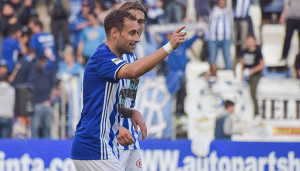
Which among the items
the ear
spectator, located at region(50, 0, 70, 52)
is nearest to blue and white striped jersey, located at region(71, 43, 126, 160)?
the ear

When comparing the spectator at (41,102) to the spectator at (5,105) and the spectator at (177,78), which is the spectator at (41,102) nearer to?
the spectator at (5,105)

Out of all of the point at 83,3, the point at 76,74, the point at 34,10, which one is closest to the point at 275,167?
the point at 76,74

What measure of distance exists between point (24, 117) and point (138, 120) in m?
6.95

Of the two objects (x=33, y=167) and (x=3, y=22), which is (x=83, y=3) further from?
(x=33, y=167)

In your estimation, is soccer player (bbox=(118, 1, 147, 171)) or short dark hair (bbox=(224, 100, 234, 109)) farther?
short dark hair (bbox=(224, 100, 234, 109))

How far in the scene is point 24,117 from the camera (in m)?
11.3

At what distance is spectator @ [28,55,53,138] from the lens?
11242mm

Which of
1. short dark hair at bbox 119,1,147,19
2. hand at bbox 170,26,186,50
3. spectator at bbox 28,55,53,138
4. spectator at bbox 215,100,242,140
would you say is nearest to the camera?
hand at bbox 170,26,186,50

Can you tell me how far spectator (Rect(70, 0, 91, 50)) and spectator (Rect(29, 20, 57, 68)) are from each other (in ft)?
1.39

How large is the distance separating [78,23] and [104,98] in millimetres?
7702

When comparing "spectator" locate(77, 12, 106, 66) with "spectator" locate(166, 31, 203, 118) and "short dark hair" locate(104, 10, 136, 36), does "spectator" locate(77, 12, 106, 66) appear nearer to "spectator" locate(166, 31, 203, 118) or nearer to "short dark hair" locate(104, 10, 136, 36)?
"spectator" locate(166, 31, 203, 118)

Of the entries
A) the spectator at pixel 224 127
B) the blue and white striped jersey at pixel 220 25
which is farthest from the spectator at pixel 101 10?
the spectator at pixel 224 127

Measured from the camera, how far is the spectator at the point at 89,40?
11.6 m

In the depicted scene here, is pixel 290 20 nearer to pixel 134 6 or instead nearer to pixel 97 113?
pixel 134 6
